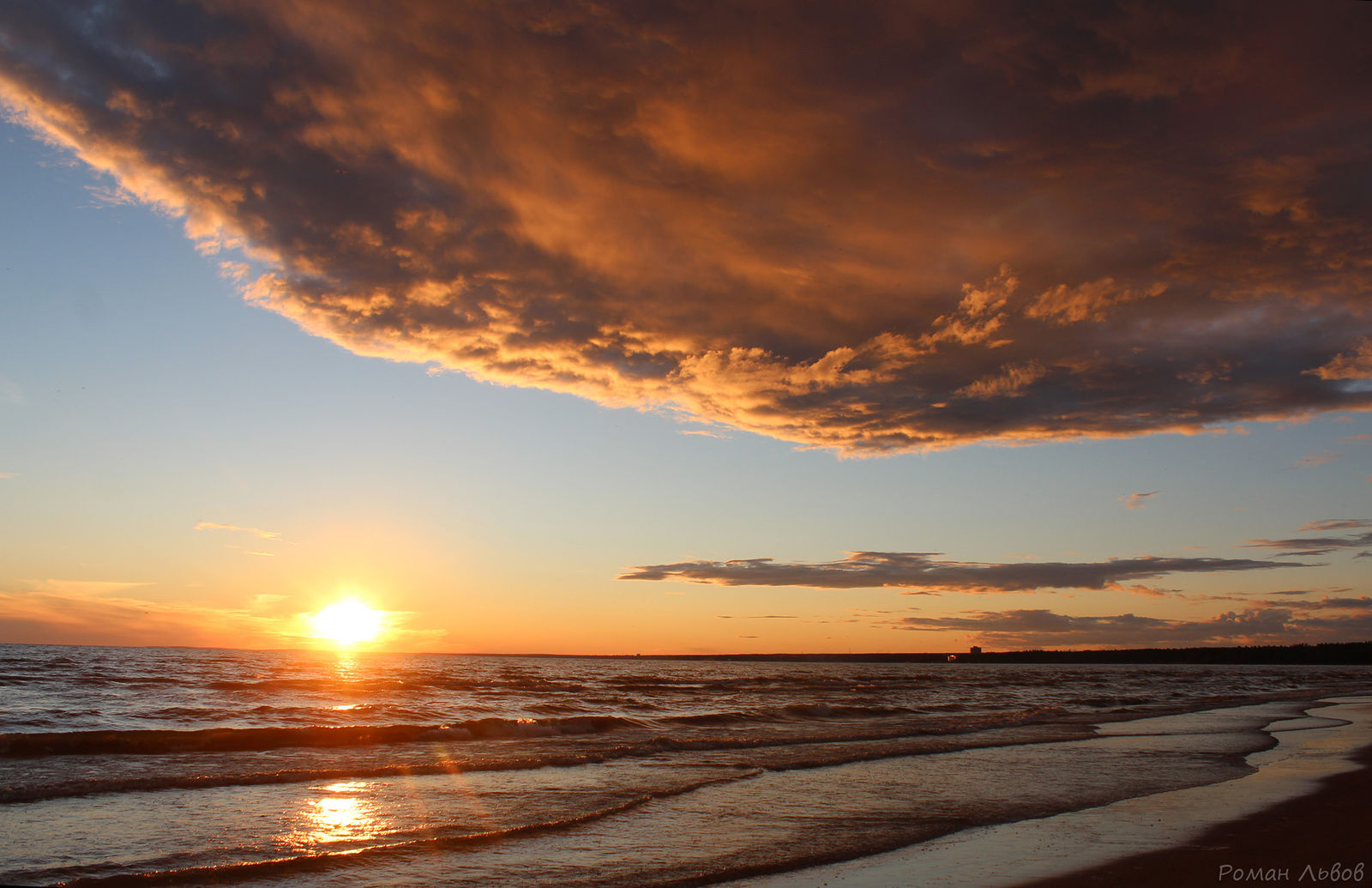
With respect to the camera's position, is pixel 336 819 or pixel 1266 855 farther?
pixel 336 819

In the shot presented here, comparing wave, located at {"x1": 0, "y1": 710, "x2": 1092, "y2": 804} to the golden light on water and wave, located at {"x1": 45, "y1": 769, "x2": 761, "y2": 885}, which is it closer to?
the golden light on water

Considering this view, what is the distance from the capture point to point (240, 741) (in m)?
19.2

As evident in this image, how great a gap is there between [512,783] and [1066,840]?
9.00 meters

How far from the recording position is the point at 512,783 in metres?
13.9

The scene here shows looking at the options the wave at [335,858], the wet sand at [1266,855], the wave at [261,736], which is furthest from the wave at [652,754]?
→ the wet sand at [1266,855]

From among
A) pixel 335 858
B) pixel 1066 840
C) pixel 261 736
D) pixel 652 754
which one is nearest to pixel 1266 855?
pixel 1066 840

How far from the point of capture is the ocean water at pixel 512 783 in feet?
27.9

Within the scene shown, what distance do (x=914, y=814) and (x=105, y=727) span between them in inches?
829

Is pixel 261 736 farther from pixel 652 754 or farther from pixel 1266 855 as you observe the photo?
pixel 1266 855

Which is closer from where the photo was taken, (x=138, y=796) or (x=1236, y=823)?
(x=1236, y=823)

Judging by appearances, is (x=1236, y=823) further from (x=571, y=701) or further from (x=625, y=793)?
(x=571, y=701)

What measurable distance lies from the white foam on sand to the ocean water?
47cm

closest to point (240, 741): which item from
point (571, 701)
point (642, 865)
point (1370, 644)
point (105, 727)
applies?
point (105, 727)

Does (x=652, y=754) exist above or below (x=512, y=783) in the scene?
below
